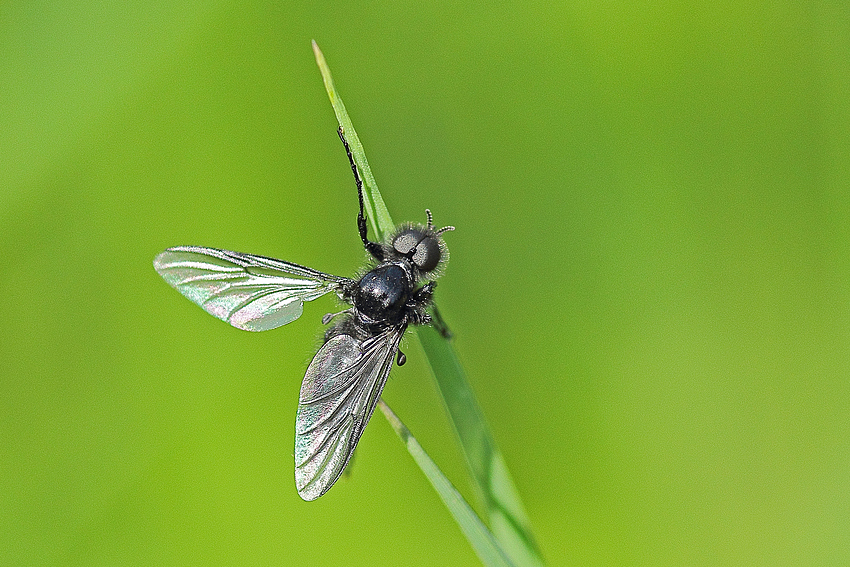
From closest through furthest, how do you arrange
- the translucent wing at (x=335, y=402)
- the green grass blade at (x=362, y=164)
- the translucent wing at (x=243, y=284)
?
1. the green grass blade at (x=362, y=164)
2. the translucent wing at (x=335, y=402)
3. the translucent wing at (x=243, y=284)

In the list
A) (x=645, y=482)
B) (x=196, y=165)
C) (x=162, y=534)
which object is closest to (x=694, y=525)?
(x=645, y=482)

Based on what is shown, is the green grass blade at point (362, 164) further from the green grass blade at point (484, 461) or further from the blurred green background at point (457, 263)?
the blurred green background at point (457, 263)

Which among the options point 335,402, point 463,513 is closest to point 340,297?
point 335,402

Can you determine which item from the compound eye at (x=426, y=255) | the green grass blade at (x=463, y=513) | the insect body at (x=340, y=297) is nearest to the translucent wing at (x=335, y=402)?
the insect body at (x=340, y=297)

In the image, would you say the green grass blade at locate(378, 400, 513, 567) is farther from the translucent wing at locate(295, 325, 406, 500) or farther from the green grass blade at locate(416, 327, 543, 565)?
the translucent wing at locate(295, 325, 406, 500)

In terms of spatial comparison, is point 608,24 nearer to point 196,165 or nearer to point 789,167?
point 789,167

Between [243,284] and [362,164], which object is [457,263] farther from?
[362,164]
